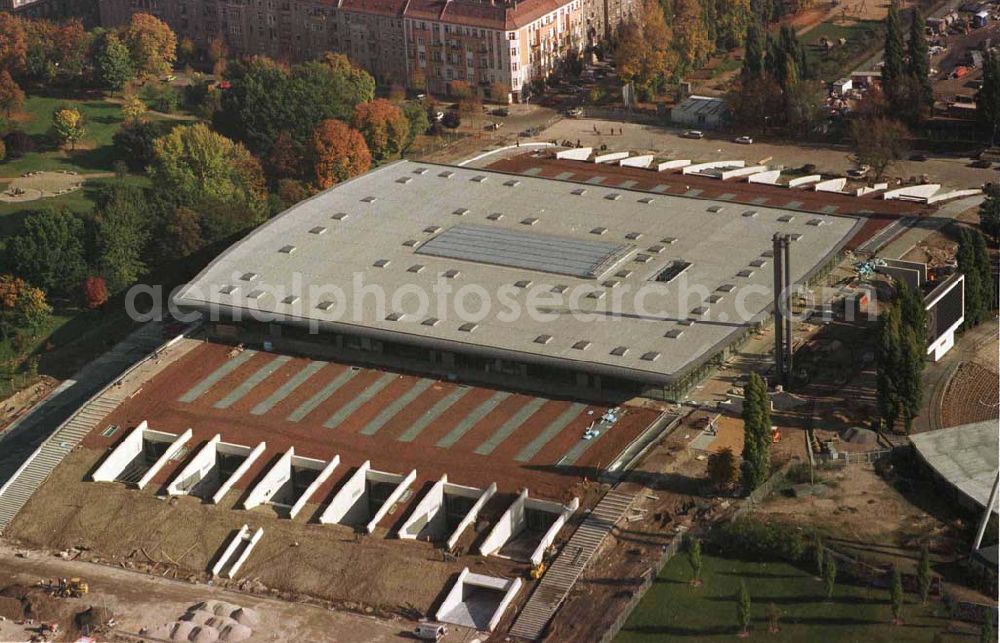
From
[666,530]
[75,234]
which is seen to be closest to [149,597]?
[666,530]

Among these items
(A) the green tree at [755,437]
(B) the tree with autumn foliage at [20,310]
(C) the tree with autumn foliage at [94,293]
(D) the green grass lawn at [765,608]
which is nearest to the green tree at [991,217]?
(A) the green tree at [755,437]

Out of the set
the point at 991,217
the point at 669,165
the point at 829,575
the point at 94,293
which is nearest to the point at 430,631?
the point at 829,575

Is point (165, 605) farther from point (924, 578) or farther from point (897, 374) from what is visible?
point (897, 374)

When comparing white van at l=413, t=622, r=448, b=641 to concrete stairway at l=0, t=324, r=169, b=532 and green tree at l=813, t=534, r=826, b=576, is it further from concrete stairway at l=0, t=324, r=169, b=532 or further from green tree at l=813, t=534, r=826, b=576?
concrete stairway at l=0, t=324, r=169, b=532

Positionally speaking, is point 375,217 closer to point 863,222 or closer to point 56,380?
point 56,380

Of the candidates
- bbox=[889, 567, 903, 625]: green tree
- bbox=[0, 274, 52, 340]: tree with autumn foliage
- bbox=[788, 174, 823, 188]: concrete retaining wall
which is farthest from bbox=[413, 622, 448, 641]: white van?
bbox=[788, 174, 823, 188]: concrete retaining wall

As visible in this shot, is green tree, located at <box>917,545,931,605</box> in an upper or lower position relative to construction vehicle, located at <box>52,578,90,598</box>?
upper

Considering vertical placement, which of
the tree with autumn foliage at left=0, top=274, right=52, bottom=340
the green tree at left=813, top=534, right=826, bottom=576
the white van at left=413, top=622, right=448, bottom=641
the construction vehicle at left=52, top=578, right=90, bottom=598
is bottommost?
the white van at left=413, top=622, right=448, bottom=641
